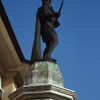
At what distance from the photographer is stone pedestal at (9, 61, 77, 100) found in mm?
3791

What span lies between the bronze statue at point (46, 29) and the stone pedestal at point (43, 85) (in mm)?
244

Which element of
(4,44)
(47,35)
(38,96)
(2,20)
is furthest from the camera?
(4,44)

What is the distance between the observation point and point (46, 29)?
4.60 metres

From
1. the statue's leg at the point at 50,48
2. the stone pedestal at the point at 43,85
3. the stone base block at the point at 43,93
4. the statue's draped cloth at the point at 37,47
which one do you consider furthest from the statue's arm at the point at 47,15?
the stone base block at the point at 43,93

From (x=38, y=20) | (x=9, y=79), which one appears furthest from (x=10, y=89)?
(x=38, y=20)

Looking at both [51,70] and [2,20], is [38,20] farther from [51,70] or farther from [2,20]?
[2,20]

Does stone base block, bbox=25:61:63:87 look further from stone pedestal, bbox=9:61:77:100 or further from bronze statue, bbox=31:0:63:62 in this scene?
bronze statue, bbox=31:0:63:62

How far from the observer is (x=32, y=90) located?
3.81 m

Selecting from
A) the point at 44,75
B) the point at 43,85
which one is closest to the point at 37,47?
the point at 44,75

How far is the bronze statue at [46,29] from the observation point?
4.42 meters

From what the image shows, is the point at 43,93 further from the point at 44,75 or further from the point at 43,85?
the point at 44,75

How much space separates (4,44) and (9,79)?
1489mm

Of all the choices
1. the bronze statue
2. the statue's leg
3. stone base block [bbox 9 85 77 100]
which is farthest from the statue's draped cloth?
stone base block [bbox 9 85 77 100]

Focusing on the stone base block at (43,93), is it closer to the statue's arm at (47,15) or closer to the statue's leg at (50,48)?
the statue's leg at (50,48)
